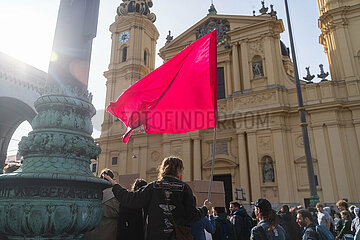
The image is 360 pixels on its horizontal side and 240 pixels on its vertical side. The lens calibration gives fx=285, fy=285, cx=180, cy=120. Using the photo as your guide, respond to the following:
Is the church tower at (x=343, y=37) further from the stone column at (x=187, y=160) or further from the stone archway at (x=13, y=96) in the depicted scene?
the stone archway at (x=13, y=96)

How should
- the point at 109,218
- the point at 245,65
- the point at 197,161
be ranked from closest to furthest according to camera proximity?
the point at 109,218 → the point at 197,161 → the point at 245,65

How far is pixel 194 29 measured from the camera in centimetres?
2278

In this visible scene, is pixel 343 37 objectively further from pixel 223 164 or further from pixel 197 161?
pixel 197 161

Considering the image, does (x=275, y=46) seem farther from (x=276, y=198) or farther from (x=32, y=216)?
(x=32, y=216)

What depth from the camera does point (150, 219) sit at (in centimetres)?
254

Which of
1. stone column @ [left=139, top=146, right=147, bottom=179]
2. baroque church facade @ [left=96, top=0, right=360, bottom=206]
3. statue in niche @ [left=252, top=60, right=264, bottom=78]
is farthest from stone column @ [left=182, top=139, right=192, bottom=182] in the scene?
statue in niche @ [left=252, top=60, right=264, bottom=78]

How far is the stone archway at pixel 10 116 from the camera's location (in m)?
12.1

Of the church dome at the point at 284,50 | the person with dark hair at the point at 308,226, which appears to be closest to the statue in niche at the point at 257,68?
the church dome at the point at 284,50

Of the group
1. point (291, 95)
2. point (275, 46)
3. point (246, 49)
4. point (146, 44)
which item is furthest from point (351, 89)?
point (146, 44)

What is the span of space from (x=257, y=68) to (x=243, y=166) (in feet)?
22.8

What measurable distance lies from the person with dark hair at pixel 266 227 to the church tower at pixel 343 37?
55.3 feet

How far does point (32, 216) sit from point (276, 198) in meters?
16.4

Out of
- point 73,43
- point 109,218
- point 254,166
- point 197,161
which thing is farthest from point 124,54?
point 109,218

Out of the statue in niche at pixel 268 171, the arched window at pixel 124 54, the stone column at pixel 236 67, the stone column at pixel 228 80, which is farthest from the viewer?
the arched window at pixel 124 54
